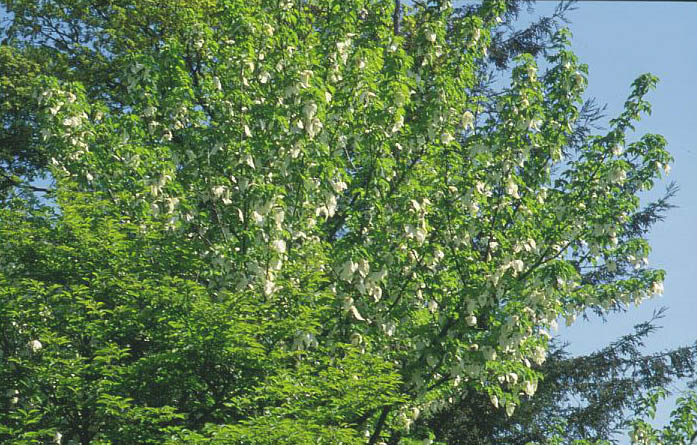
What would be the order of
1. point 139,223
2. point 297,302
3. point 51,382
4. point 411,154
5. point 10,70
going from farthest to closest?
point 10,70 → point 411,154 → point 139,223 → point 297,302 → point 51,382

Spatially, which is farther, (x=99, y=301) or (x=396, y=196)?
(x=396, y=196)

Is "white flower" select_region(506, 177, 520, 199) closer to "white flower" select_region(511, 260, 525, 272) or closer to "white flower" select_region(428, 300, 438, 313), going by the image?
"white flower" select_region(511, 260, 525, 272)

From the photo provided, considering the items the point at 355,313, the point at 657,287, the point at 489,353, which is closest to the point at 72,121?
the point at 355,313

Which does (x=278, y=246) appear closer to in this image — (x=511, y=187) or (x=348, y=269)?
(x=348, y=269)

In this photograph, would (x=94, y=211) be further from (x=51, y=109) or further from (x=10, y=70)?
(x=10, y=70)

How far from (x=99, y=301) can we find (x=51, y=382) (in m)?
1.33

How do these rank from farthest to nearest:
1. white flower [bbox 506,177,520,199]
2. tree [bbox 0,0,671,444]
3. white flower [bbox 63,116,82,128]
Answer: white flower [bbox 63,116,82,128] → white flower [bbox 506,177,520,199] → tree [bbox 0,0,671,444]

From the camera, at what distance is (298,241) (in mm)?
14953

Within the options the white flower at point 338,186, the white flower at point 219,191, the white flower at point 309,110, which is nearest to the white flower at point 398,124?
the white flower at point 338,186

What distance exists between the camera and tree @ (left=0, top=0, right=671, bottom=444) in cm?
1231

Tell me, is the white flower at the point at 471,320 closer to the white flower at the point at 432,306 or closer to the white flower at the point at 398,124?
the white flower at the point at 432,306

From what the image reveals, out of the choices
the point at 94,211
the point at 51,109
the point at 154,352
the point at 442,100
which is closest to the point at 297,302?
the point at 154,352

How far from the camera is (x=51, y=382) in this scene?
12.2 m

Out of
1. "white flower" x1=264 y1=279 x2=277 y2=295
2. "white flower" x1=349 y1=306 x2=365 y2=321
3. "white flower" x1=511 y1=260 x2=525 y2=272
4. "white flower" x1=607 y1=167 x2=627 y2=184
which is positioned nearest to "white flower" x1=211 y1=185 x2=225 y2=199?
"white flower" x1=264 y1=279 x2=277 y2=295
